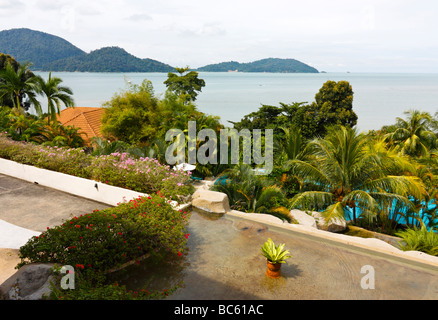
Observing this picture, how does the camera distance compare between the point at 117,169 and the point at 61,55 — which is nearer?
the point at 117,169

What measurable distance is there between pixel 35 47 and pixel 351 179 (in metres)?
113

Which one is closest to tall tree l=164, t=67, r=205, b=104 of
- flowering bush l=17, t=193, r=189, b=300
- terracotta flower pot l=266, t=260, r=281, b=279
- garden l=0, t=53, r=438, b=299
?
garden l=0, t=53, r=438, b=299

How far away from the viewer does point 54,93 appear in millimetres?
17531

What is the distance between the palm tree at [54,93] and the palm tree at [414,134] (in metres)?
19.7

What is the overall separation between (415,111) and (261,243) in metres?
19.3

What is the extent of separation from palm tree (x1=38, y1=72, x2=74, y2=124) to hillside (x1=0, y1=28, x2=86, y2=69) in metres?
79.9

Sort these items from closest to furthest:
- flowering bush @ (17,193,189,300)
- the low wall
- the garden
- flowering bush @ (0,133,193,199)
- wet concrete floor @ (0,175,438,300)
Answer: flowering bush @ (17,193,189,300) < wet concrete floor @ (0,175,438,300) < the garden < the low wall < flowering bush @ (0,133,193,199)

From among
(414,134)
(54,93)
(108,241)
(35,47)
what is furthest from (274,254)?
(35,47)

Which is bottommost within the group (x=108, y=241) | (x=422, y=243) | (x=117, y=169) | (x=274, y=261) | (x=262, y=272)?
(x=422, y=243)

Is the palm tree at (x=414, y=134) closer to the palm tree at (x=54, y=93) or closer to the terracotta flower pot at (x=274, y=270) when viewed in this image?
the terracotta flower pot at (x=274, y=270)

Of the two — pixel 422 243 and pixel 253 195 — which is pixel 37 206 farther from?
pixel 422 243

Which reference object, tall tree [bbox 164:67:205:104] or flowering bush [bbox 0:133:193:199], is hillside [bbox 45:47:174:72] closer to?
tall tree [bbox 164:67:205:104]

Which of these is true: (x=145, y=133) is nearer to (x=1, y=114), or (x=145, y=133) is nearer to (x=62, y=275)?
(x=1, y=114)

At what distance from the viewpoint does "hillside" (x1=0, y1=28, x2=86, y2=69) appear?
88375 mm
